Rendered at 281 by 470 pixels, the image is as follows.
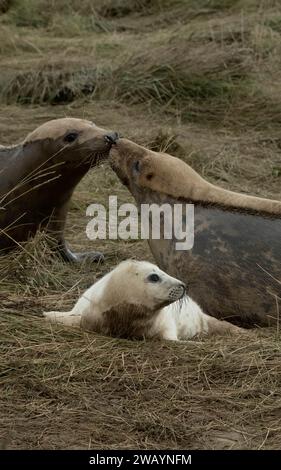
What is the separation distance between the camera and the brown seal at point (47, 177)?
8.28 metres

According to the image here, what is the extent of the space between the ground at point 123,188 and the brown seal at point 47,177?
37cm

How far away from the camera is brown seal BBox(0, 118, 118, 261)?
828cm

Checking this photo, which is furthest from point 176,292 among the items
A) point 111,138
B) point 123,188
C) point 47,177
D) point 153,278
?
point 123,188

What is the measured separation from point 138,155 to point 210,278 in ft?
3.48

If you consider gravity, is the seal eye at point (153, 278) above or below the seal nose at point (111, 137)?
above

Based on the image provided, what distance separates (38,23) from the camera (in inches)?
637

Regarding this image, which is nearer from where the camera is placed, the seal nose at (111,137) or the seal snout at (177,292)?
the seal snout at (177,292)

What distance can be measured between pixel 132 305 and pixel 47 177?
2218mm

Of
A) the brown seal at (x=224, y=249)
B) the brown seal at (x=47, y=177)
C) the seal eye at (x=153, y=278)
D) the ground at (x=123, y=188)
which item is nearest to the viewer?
the ground at (x=123, y=188)

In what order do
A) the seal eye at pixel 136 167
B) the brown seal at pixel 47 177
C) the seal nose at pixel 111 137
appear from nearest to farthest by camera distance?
1. the seal eye at pixel 136 167
2. the seal nose at pixel 111 137
3. the brown seal at pixel 47 177

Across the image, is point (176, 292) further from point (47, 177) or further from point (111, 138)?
point (47, 177)

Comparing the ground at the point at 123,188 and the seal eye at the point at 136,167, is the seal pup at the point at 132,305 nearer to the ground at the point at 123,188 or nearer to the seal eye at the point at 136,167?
the ground at the point at 123,188

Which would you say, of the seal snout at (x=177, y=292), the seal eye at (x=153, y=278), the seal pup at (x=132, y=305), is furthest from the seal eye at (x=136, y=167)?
the seal snout at (x=177, y=292)

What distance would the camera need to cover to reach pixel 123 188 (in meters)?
10.3
